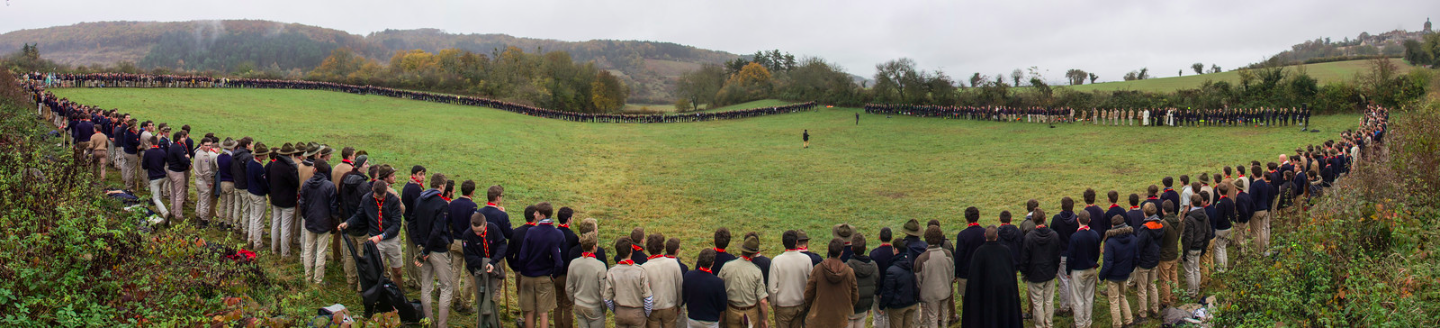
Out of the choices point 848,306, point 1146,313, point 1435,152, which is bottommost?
point 1146,313

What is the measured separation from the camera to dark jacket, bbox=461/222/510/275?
735cm

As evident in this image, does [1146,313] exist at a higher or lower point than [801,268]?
lower

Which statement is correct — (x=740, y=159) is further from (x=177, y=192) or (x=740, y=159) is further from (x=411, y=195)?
(x=411, y=195)

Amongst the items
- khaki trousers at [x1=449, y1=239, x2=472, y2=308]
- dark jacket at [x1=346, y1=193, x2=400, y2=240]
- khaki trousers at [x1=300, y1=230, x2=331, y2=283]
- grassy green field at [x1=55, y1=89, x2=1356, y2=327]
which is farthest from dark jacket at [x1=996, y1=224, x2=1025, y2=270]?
khaki trousers at [x1=300, y1=230, x2=331, y2=283]

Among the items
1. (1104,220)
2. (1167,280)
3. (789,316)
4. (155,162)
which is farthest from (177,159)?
(1167,280)

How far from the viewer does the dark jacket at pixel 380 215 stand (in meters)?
7.96

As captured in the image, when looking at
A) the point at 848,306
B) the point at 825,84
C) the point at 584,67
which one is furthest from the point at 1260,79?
the point at 584,67

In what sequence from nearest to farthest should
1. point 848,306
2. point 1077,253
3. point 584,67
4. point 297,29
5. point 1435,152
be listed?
point 848,306 → point 1077,253 → point 1435,152 → point 584,67 → point 297,29

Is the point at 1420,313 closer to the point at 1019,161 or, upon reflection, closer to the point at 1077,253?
the point at 1077,253

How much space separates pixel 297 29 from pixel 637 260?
624 feet

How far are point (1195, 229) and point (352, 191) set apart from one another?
1041cm

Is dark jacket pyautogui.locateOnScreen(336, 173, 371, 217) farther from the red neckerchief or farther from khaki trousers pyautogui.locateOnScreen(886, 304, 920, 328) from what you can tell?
khaki trousers pyautogui.locateOnScreen(886, 304, 920, 328)

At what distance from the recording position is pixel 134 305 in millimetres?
5750

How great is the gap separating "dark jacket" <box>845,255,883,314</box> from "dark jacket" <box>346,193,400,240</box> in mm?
4881
